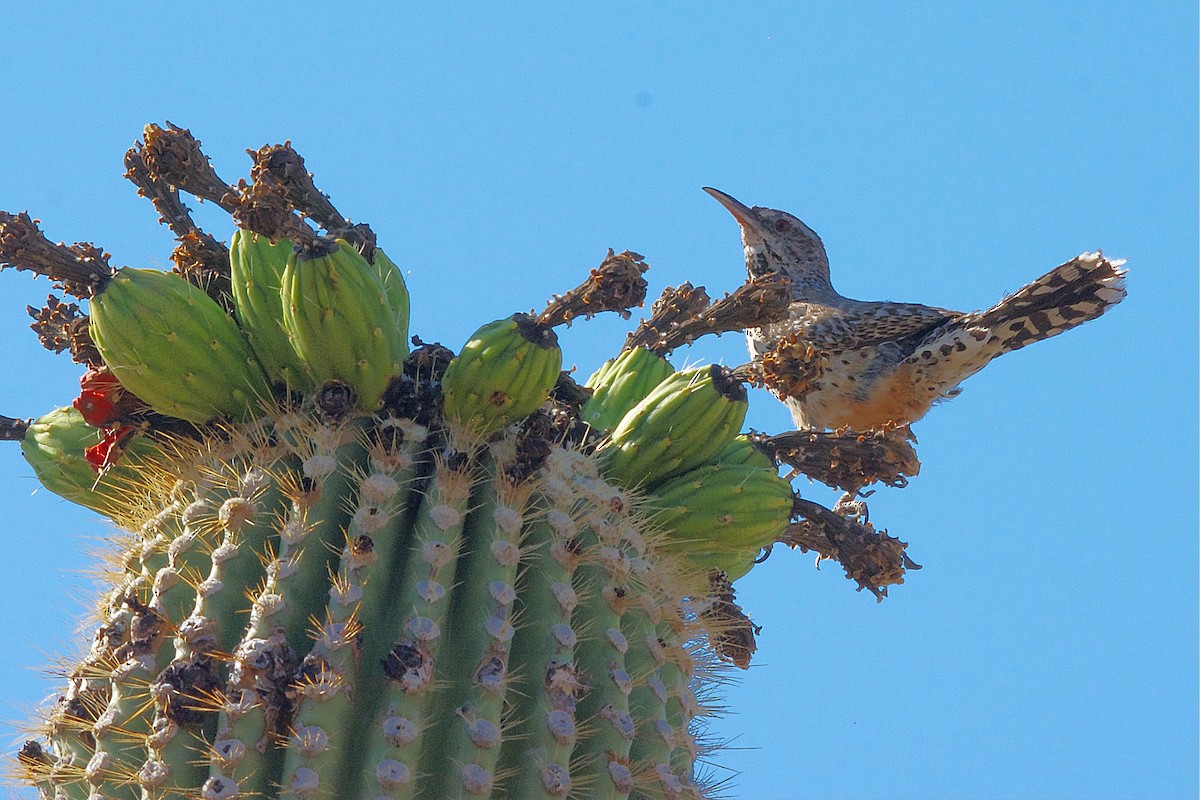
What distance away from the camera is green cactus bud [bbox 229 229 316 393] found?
250 cm

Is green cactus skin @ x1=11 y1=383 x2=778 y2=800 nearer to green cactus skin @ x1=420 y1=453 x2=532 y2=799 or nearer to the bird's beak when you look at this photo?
green cactus skin @ x1=420 y1=453 x2=532 y2=799

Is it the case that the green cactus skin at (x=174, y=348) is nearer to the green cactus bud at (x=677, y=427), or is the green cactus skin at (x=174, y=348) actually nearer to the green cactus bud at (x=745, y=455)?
the green cactus bud at (x=677, y=427)

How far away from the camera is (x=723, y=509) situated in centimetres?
273

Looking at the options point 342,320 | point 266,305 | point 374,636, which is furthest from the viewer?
point 266,305

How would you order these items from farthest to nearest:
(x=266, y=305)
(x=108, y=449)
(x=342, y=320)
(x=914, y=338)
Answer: (x=914, y=338)
(x=108, y=449)
(x=266, y=305)
(x=342, y=320)

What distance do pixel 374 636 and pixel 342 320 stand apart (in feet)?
1.86

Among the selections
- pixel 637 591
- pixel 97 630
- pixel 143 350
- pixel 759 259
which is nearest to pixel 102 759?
pixel 97 630

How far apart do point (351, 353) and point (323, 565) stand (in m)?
0.40

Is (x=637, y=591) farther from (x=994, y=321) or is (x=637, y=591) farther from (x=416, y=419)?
(x=994, y=321)

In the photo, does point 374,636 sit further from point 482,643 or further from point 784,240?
point 784,240

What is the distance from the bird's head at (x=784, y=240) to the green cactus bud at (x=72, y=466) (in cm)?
676

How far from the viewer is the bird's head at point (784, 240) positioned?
9.16m

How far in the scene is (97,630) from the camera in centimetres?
235

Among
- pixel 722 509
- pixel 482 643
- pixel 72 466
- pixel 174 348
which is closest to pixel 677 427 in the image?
pixel 722 509
